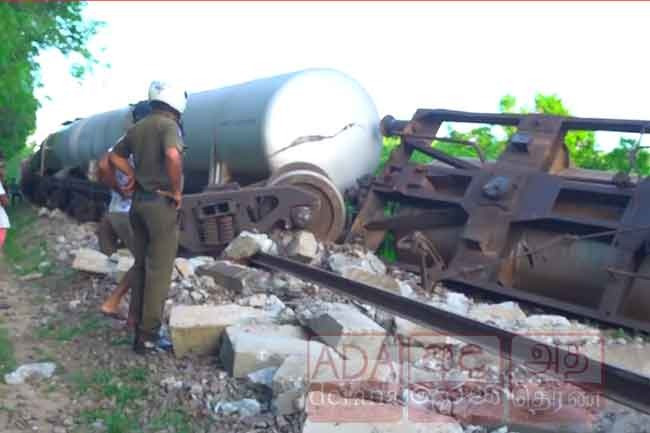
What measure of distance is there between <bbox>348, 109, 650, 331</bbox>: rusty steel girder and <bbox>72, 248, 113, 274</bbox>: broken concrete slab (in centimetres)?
287

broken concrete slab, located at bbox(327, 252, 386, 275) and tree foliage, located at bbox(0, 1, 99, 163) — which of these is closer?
broken concrete slab, located at bbox(327, 252, 386, 275)

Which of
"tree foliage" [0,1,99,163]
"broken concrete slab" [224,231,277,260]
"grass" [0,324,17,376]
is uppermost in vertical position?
"tree foliage" [0,1,99,163]

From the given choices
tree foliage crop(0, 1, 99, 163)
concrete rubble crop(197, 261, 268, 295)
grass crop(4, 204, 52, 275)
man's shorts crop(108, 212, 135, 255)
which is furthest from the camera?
tree foliage crop(0, 1, 99, 163)

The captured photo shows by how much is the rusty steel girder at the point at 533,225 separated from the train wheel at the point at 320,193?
426 mm

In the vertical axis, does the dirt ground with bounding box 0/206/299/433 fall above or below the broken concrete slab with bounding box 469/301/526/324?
below

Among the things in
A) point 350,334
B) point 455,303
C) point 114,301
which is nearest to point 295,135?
point 455,303

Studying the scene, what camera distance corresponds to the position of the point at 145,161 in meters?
4.90

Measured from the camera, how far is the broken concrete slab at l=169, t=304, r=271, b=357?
15.7ft

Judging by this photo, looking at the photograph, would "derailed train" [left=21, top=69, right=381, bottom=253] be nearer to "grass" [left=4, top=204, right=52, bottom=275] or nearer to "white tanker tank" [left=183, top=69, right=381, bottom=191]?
"white tanker tank" [left=183, top=69, right=381, bottom=191]

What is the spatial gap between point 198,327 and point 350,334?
104cm

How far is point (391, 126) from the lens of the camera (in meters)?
9.20

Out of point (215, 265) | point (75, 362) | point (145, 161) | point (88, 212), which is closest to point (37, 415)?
point (75, 362)

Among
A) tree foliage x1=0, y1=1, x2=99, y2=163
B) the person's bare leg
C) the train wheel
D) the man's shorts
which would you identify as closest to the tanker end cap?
the train wheel

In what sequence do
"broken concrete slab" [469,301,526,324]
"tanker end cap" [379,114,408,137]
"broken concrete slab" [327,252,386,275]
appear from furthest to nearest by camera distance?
"tanker end cap" [379,114,408,137] < "broken concrete slab" [327,252,386,275] < "broken concrete slab" [469,301,526,324]
